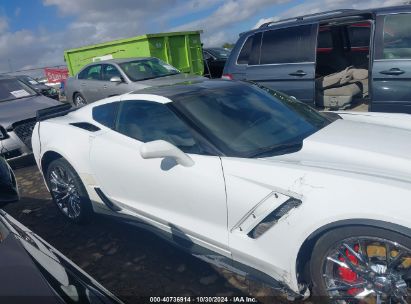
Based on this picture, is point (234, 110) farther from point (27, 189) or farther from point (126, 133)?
point (27, 189)

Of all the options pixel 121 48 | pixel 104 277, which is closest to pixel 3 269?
pixel 104 277

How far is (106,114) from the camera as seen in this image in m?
3.50

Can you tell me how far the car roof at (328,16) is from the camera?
15.6ft

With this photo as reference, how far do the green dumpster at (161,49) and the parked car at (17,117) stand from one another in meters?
4.86

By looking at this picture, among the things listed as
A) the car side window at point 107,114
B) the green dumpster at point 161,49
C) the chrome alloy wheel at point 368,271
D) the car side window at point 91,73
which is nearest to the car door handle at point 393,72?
the chrome alloy wheel at point 368,271

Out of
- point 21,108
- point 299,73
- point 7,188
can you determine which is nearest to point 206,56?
point 21,108

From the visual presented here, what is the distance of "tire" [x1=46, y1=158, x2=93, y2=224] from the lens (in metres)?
3.63

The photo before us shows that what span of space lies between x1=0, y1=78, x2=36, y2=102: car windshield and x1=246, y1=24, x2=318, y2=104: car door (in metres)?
4.55

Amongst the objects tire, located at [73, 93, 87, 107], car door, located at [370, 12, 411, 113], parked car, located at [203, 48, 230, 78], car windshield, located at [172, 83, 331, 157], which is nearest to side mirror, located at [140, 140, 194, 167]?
car windshield, located at [172, 83, 331, 157]

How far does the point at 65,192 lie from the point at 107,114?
3.37 feet

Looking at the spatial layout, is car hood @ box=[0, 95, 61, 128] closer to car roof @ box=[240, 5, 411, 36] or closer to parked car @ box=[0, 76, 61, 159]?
parked car @ box=[0, 76, 61, 159]

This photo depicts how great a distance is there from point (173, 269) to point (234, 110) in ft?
4.59

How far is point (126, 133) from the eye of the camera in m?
3.17

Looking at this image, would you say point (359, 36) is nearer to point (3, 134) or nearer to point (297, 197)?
point (297, 197)
